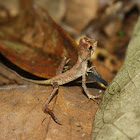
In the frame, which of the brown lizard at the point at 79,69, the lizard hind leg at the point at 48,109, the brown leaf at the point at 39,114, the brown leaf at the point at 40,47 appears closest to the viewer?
the brown leaf at the point at 39,114

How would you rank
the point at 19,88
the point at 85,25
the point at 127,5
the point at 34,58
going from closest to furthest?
the point at 19,88, the point at 34,58, the point at 127,5, the point at 85,25

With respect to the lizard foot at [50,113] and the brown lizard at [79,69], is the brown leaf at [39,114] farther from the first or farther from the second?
the brown lizard at [79,69]

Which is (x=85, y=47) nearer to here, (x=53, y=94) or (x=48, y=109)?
(x=53, y=94)

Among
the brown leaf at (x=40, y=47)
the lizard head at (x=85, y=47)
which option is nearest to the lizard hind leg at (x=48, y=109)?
the brown leaf at (x=40, y=47)

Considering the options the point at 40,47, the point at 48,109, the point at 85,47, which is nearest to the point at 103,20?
the point at 40,47

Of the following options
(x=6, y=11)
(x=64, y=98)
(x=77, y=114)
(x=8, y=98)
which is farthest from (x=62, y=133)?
(x=6, y=11)

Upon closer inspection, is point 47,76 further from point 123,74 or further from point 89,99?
point 123,74
